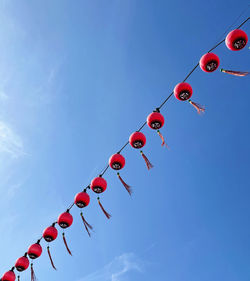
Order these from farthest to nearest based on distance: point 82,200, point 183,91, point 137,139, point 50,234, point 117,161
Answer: point 50,234
point 82,200
point 117,161
point 137,139
point 183,91

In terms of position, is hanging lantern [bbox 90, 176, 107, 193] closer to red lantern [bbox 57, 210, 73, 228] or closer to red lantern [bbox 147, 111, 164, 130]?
red lantern [bbox 57, 210, 73, 228]

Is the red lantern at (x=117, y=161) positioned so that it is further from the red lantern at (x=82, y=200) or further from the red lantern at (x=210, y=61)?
the red lantern at (x=210, y=61)

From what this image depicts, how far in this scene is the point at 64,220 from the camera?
7961mm

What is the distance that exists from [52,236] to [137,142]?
3882 mm

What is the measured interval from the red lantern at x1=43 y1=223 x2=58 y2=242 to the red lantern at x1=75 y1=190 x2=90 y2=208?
1171mm

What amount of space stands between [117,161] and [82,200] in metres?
1.59

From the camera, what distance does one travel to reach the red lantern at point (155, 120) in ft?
22.7

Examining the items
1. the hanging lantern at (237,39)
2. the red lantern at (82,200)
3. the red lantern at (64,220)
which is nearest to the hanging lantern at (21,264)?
Answer: the red lantern at (64,220)

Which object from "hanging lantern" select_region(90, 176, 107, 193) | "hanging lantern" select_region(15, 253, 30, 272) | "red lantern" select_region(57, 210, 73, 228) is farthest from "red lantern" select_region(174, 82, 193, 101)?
"hanging lantern" select_region(15, 253, 30, 272)

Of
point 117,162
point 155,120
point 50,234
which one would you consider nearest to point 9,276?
point 50,234

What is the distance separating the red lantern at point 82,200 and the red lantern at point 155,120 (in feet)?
9.44

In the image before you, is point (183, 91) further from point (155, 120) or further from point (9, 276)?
point (9, 276)

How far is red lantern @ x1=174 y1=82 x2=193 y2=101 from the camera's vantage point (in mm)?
6508

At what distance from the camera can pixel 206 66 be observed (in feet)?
20.3
